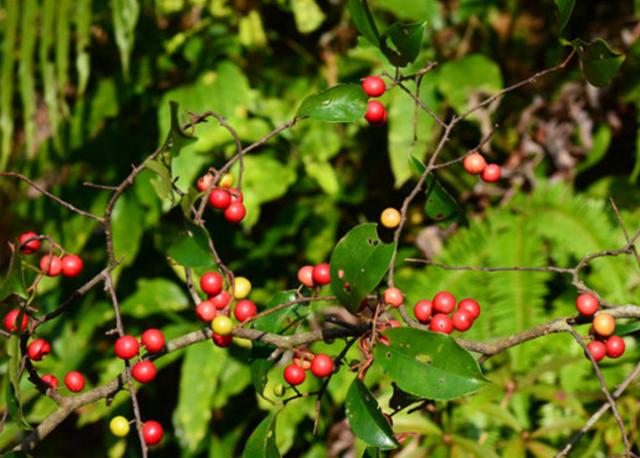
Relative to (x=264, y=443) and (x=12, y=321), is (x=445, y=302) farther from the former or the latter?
(x=12, y=321)

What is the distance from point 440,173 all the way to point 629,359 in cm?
61

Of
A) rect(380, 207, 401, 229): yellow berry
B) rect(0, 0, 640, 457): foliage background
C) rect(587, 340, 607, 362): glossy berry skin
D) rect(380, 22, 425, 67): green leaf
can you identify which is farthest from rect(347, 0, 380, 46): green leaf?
rect(0, 0, 640, 457): foliage background

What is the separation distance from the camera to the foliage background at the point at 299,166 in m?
1.73

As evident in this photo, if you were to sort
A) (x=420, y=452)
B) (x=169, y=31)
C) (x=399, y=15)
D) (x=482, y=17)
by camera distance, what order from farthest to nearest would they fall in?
(x=169, y=31), (x=482, y=17), (x=399, y=15), (x=420, y=452)

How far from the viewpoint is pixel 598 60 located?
0.81 metres

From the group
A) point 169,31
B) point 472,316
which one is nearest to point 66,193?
point 169,31

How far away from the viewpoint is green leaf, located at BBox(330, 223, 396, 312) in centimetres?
75

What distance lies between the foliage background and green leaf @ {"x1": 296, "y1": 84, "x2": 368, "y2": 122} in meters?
0.85

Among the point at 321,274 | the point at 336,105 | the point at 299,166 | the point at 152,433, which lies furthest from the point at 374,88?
the point at 299,166

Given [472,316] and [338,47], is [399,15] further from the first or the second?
[472,316]

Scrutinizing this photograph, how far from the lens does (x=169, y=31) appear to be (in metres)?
2.09

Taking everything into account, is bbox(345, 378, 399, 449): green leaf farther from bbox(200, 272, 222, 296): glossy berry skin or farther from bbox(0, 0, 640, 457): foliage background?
bbox(0, 0, 640, 457): foliage background

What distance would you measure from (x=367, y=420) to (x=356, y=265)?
144mm

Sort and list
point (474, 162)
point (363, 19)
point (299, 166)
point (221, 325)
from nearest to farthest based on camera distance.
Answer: point (221, 325), point (363, 19), point (474, 162), point (299, 166)
